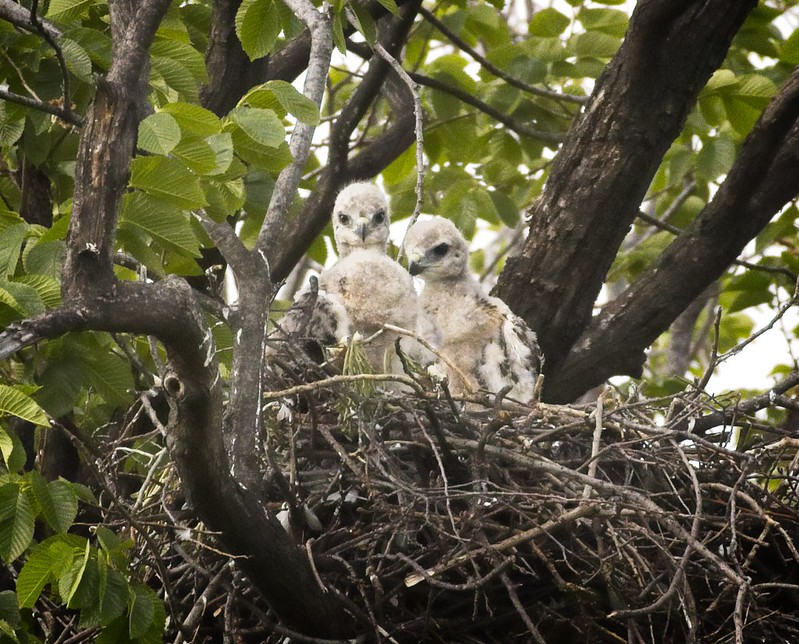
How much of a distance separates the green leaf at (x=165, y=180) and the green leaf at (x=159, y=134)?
36mm

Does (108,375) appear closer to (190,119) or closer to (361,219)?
(190,119)

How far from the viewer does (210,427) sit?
2746mm

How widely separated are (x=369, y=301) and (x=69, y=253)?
2.38m

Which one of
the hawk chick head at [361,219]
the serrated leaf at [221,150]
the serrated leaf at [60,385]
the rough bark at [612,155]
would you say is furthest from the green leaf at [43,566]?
the rough bark at [612,155]

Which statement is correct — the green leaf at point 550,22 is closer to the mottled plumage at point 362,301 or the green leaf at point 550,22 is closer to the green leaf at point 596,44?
the green leaf at point 596,44

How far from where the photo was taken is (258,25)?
356 cm

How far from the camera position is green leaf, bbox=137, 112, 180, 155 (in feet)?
9.84

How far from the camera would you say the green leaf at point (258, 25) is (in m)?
3.53

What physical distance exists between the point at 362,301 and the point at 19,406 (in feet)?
6.30

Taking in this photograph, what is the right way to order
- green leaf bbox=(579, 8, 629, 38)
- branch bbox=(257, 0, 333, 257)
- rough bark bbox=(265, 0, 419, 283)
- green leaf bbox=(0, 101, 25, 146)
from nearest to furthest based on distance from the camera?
branch bbox=(257, 0, 333, 257)
green leaf bbox=(0, 101, 25, 146)
green leaf bbox=(579, 8, 629, 38)
rough bark bbox=(265, 0, 419, 283)

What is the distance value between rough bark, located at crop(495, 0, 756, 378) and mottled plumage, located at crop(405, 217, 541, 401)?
194 mm

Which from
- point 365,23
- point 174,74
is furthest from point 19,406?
point 365,23

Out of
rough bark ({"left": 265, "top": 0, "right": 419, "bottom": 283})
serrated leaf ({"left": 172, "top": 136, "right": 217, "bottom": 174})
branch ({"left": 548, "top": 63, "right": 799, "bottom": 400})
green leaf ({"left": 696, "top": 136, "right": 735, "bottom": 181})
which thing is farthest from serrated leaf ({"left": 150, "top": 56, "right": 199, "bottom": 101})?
green leaf ({"left": 696, "top": 136, "right": 735, "bottom": 181})

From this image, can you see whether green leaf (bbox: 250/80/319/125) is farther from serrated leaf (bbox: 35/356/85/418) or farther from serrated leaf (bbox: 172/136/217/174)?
serrated leaf (bbox: 35/356/85/418)
